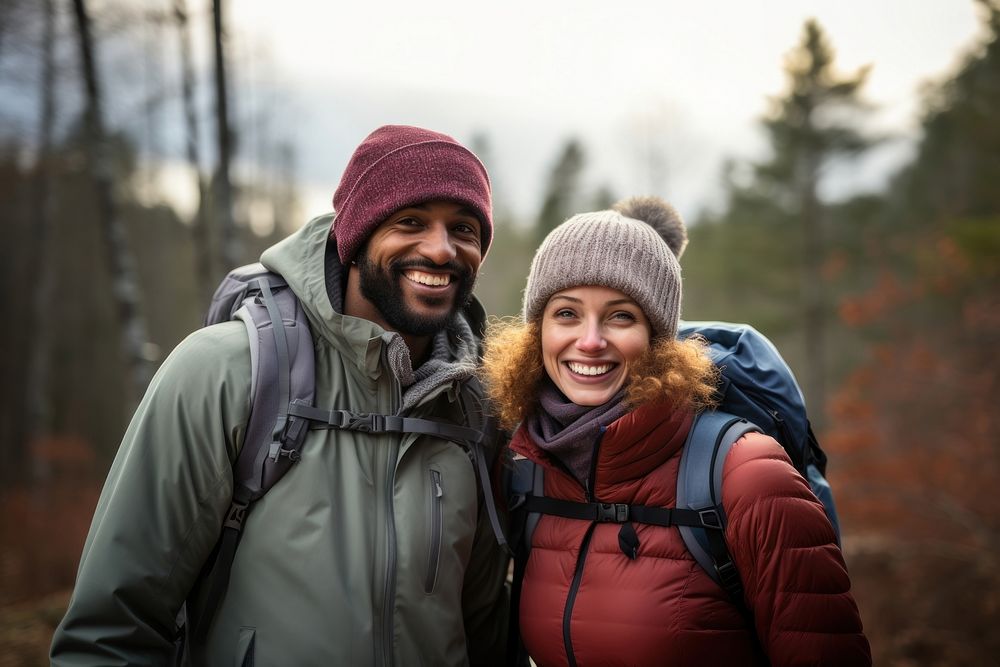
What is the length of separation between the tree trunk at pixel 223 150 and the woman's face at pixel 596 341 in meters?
4.75

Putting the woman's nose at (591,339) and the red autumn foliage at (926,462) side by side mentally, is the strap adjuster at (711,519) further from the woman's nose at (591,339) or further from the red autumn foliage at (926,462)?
the red autumn foliage at (926,462)

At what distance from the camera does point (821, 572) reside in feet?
7.50

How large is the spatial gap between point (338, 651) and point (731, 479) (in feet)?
4.66

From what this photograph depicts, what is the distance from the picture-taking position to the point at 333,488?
2432 mm

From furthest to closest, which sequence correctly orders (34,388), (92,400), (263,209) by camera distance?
(263,209) → (92,400) → (34,388)

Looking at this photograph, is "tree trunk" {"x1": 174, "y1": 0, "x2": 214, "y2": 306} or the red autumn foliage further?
the red autumn foliage

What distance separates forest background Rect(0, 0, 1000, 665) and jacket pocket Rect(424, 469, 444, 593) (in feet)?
16.4

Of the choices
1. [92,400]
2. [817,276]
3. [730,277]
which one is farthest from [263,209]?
[817,276]

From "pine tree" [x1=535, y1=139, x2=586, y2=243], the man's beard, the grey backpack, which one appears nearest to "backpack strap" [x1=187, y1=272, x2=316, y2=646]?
the grey backpack

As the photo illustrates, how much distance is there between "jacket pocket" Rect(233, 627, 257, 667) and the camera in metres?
2.27

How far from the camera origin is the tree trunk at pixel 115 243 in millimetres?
6730

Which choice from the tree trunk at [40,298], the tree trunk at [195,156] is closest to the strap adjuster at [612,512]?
the tree trunk at [195,156]

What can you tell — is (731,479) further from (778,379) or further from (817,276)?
(817,276)

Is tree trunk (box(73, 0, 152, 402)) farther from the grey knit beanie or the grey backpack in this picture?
the grey knit beanie
